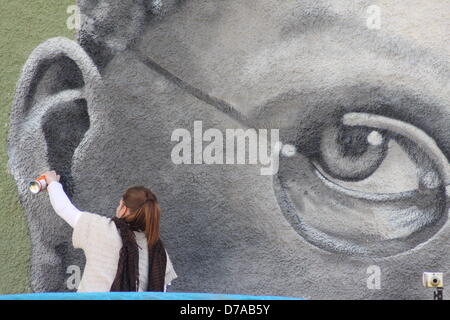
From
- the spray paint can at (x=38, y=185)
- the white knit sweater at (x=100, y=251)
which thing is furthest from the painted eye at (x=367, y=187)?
the spray paint can at (x=38, y=185)

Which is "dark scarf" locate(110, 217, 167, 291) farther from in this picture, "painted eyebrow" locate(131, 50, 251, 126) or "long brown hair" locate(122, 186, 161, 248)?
"painted eyebrow" locate(131, 50, 251, 126)

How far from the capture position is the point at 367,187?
450cm

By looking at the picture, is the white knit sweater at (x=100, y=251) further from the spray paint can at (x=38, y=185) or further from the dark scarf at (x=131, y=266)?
the spray paint can at (x=38, y=185)

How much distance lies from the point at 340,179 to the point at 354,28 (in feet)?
3.25

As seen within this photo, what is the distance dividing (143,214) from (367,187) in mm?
1553

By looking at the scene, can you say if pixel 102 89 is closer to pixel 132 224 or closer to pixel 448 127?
pixel 132 224

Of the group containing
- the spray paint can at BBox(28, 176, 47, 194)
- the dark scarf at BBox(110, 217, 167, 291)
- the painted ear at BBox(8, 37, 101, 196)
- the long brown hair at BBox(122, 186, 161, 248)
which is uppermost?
the painted ear at BBox(8, 37, 101, 196)

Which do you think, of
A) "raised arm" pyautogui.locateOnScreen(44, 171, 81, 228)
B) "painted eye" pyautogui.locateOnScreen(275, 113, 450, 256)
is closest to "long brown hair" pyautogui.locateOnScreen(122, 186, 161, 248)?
"raised arm" pyautogui.locateOnScreen(44, 171, 81, 228)

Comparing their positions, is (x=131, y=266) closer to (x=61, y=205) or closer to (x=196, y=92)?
(x=61, y=205)

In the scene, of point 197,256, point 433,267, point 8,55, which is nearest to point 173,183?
point 197,256

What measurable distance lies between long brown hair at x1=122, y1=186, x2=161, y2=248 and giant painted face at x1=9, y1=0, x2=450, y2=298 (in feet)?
2.35

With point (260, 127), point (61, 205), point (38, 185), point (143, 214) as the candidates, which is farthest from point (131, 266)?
point (260, 127)

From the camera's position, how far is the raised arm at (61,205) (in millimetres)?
3990

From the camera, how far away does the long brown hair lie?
3.79m
